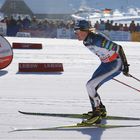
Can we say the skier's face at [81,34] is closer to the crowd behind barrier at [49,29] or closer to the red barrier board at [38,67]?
the red barrier board at [38,67]

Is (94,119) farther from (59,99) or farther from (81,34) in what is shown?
(59,99)

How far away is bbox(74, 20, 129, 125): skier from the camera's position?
7234 mm

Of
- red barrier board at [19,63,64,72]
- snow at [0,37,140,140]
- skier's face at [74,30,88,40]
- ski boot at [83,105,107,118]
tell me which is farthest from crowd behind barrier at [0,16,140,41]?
skier's face at [74,30,88,40]

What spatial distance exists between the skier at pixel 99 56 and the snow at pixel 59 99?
0.35 meters

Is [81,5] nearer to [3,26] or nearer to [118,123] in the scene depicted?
[3,26]

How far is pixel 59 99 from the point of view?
9477mm

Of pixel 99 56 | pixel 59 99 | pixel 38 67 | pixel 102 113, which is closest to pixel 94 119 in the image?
pixel 102 113

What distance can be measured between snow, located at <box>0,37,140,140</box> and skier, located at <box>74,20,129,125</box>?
0.35 meters

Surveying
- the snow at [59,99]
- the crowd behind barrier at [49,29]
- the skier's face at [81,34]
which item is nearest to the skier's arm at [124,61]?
the skier's face at [81,34]

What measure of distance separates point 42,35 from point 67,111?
20712mm

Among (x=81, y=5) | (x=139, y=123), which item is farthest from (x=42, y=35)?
(x=81, y=5)

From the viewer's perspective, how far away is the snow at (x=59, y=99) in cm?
693

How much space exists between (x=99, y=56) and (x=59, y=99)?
2297 mm

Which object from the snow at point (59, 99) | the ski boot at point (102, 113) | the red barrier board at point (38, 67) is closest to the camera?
the snow at point (59, 99)
